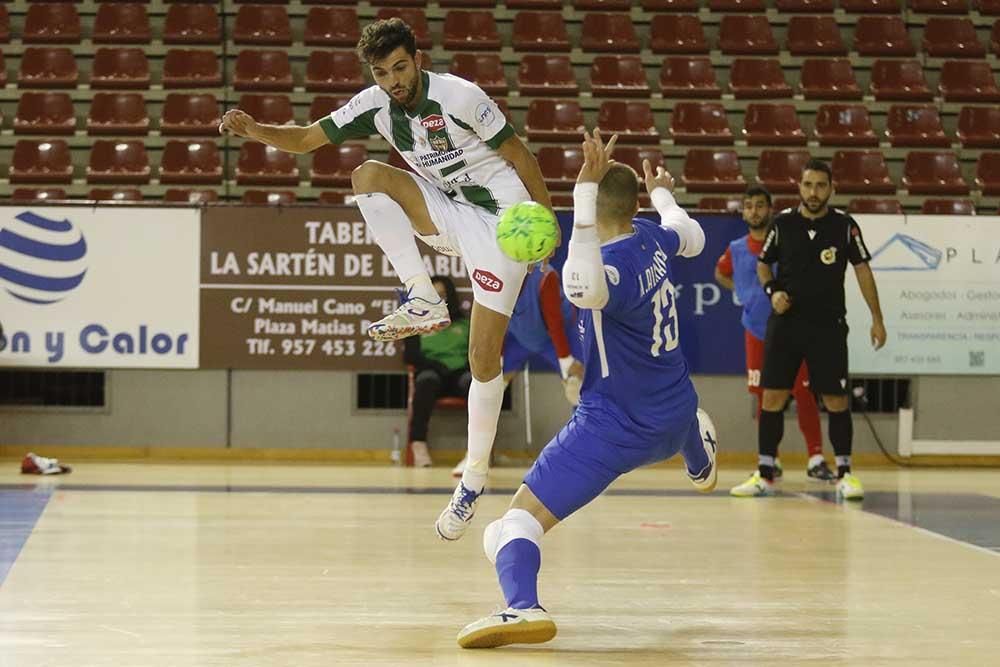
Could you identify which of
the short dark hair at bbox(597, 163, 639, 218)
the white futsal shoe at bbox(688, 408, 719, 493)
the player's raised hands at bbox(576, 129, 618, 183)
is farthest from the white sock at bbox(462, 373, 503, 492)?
the player's raised hands at bbox(576, 129, 618, 183)

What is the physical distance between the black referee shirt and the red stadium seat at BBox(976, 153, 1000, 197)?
4.59 metres

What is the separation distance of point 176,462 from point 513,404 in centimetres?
256

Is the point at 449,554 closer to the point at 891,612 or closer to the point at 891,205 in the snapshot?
the point at 891,612

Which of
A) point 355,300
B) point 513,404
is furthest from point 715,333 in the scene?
point 355,300

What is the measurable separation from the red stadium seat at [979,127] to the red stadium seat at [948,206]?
3.77ft

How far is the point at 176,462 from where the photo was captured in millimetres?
10438

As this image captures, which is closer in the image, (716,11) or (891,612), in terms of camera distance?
(891,612)

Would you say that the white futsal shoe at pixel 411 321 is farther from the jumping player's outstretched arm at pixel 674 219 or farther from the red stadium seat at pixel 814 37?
the red stadium seat at pixel 814 37

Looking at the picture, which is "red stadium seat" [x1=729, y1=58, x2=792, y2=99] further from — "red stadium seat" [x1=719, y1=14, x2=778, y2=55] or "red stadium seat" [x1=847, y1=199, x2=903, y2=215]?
"red stadium seat" [x1=847, y1=199, x2=903, y2=215]

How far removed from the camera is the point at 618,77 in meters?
13.5

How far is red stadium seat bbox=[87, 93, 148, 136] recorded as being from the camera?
12.8 m

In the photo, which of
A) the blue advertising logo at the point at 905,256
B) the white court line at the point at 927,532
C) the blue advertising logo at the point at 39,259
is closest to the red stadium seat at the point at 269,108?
the blue advertising logo at the point at 39,259

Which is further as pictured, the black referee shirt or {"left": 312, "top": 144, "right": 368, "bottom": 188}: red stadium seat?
{"left": 312, "top": 144, "right": 368, "bottom": 188}: red stadium seat

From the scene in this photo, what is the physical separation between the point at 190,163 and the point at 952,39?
765 centimetres
